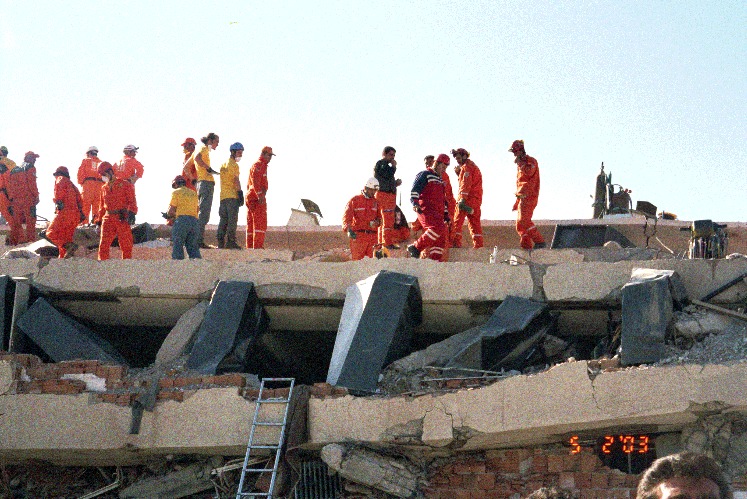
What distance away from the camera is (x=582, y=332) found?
11.8 m

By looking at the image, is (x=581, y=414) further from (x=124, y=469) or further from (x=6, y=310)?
(x=6, y=310)

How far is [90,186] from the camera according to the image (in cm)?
1761

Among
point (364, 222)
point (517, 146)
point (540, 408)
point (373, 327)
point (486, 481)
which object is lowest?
point (486, 481)

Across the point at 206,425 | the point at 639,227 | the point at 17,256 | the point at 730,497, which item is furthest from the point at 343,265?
the point at 730,497

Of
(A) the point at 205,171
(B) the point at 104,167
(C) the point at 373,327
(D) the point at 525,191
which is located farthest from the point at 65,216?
(C) the point at 373,327

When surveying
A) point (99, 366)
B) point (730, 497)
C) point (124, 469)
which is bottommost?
point (124, 469)

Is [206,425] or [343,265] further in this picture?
[343,265]

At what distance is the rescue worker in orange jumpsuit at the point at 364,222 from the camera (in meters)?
15.0

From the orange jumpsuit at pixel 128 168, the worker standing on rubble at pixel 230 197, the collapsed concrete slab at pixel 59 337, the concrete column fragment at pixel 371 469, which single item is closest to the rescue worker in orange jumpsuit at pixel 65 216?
the orange jumpsuit at pixel 128 168

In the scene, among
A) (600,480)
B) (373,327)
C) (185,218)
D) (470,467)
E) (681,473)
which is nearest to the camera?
(681,473)

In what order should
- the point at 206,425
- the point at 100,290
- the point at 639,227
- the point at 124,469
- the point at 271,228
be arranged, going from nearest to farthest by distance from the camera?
1. the point at 206,425
2. the point at 124,469
3. the point at 100,290
4. the point at 639,227
5. the point at 271,228

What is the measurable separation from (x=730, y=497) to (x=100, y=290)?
9.46 meters

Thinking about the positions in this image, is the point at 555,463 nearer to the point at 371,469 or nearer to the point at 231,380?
the point at 371,469

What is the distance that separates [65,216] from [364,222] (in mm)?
3817
